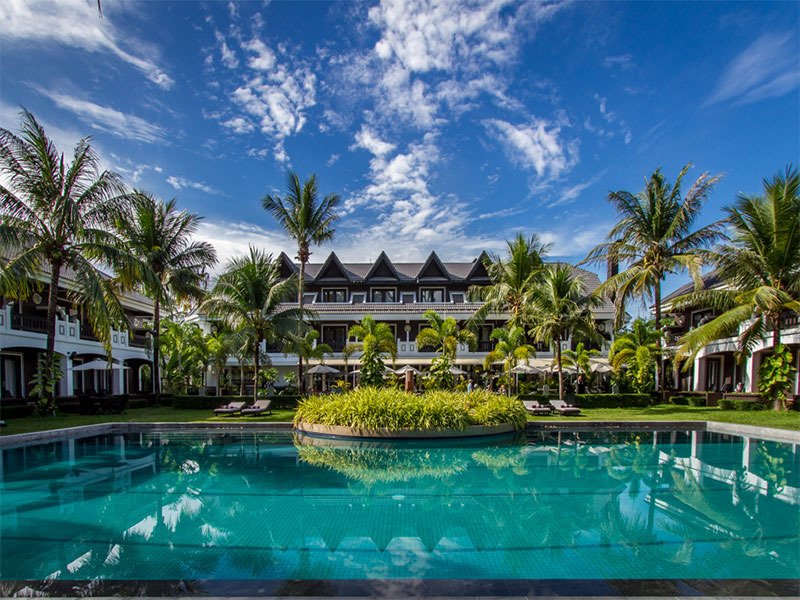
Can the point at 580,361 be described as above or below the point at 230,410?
above

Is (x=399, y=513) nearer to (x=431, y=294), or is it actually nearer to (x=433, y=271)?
(x=431, y=294)

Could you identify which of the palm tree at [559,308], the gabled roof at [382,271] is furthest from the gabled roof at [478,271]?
the palm tree at [559,308]

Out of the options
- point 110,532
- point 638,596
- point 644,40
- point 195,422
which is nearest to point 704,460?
point 638,596

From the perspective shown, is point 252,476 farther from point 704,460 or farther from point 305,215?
point 305,215

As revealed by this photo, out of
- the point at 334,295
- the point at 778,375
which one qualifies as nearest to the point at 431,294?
the point at 334,295

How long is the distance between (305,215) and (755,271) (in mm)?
20850

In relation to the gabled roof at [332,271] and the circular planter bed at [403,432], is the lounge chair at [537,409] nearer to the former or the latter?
the circular planter bed at [403,432]

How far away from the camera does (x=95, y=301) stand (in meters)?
16.7

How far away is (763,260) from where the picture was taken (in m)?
19.1

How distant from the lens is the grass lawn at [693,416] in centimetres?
1664

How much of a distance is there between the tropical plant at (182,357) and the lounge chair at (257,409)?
7805mm

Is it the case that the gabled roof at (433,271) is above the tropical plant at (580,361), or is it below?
above

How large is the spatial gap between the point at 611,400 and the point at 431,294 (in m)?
14.9

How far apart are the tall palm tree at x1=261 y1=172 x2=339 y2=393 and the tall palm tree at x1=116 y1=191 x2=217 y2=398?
166 inches
